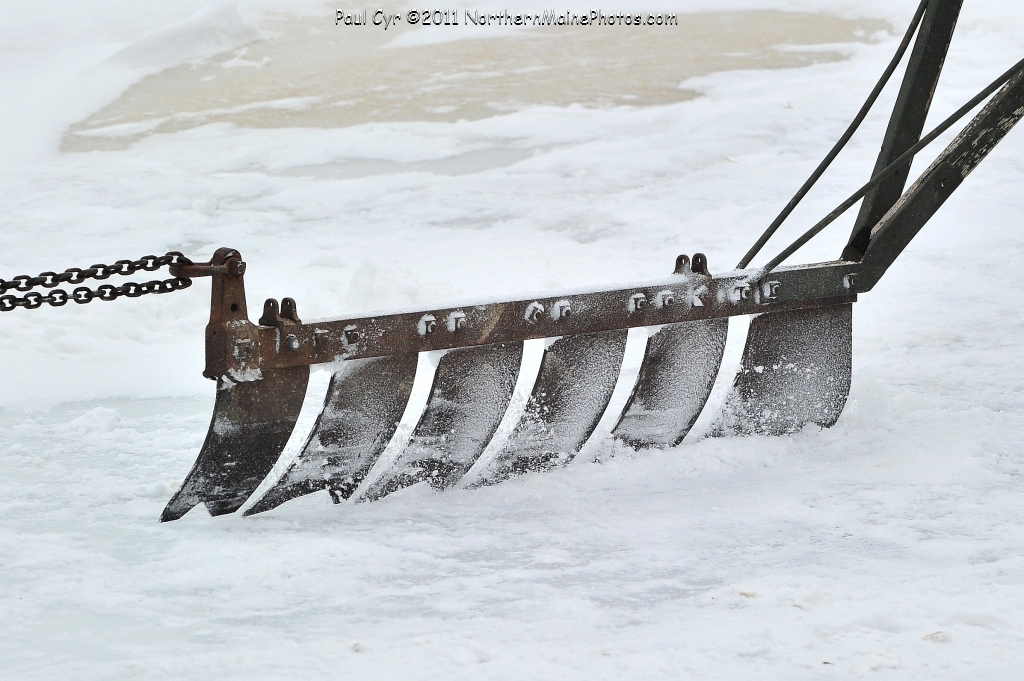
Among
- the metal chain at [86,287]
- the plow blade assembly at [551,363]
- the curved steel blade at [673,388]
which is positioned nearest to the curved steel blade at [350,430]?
the plow blade assembly at [551,363]

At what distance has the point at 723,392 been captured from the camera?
3.12 meters

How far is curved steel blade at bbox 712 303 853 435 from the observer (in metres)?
2.83

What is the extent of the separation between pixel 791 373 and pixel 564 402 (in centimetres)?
65

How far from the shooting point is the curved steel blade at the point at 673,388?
9.04 feet

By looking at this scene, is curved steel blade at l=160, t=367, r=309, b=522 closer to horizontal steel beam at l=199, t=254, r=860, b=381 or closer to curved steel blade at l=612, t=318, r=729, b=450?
horizontal steel beam at l=199, t=254, r=860, b=381

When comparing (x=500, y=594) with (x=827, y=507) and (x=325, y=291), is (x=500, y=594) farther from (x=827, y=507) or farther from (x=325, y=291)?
(x=325, y=291)

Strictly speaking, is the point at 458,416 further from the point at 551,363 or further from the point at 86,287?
the point at 86,287

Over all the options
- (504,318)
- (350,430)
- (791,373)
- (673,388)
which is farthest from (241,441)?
(791,373)

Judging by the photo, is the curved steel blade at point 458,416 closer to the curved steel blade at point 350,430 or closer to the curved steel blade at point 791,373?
the curved steel blade at point 350,430

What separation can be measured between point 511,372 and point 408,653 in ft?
3.09

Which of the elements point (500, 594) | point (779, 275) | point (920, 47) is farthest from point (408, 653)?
point (920, 47)

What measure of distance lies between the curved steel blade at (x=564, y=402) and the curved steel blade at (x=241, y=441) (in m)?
0.56

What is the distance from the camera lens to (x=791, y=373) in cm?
285

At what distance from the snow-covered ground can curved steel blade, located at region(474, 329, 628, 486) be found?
10 cm
